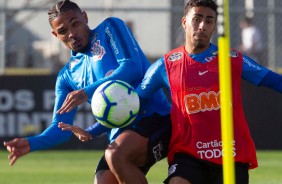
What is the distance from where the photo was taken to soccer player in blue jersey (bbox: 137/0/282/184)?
23.8 ft

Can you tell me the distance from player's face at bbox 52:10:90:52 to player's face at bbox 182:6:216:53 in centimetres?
99

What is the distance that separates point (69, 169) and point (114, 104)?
6858mm

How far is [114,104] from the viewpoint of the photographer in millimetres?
7270

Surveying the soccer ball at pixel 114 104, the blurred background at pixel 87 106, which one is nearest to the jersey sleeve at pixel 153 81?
the soccer ball at pixel 114 104

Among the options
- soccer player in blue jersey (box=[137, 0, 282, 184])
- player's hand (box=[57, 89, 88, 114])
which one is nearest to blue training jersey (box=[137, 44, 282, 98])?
soccer player in blue jersey (box=[137, 0, 282, 184])

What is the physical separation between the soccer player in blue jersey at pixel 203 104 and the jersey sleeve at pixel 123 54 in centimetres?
43

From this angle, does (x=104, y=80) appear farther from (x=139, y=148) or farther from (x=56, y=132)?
(x=56, y=132)

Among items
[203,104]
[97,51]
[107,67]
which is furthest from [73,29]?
[203,104]

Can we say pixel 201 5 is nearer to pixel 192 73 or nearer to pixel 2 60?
pixel 192 73

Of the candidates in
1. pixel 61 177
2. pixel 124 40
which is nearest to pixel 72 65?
pixel 124 40

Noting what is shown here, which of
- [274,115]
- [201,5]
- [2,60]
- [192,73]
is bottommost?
[274,115]

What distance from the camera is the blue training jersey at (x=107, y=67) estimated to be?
7766 mm

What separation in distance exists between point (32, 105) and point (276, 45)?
519cm

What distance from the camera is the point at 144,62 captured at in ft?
26.7
